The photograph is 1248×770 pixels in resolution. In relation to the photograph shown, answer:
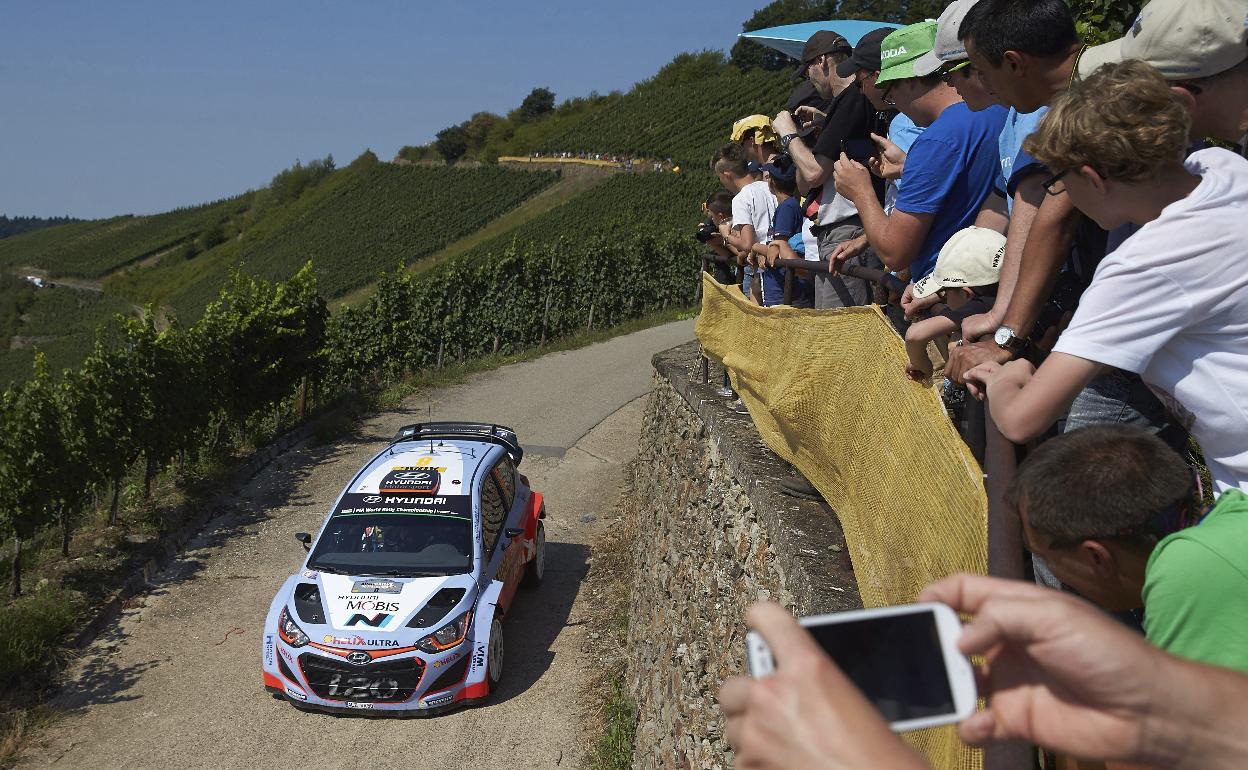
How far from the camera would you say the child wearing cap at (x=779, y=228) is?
23.1 feet

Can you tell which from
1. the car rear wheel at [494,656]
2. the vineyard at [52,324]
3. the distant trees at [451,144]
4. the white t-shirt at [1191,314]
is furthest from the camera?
the distant trees at [451,144]

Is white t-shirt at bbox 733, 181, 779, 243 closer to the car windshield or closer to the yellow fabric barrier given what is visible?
the yellow fabric barrier

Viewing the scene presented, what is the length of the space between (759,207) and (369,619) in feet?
16.4

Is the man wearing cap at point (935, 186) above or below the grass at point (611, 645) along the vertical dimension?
above

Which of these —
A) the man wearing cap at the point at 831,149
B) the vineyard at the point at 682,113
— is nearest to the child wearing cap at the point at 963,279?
the man wearing cap at the point at 831,149

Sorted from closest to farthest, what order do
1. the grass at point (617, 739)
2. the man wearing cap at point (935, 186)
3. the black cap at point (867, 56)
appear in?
the man wearing cap at point (935, 186), the black cap at point (867, 56), the grass at point (617, 739)

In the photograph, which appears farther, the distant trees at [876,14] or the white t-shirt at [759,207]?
the white t-shirt at [759,207]

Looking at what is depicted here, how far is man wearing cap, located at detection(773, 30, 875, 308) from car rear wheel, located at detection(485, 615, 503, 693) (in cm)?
514

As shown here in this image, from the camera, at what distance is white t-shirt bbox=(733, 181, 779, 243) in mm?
8359

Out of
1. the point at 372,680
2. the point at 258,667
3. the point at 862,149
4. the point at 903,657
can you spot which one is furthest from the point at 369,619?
the point at 903,657

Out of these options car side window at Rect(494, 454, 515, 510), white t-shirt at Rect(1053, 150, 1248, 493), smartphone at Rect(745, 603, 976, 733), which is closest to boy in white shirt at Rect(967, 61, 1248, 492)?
white t-shirt at Rect(1053, 150, 1248, 493)

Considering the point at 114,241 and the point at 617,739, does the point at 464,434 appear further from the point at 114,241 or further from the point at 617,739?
the point at 114,241

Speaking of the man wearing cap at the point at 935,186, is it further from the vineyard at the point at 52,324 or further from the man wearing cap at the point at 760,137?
the vineyard at the point at 52,324

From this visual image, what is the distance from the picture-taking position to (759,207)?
8.37 meters
